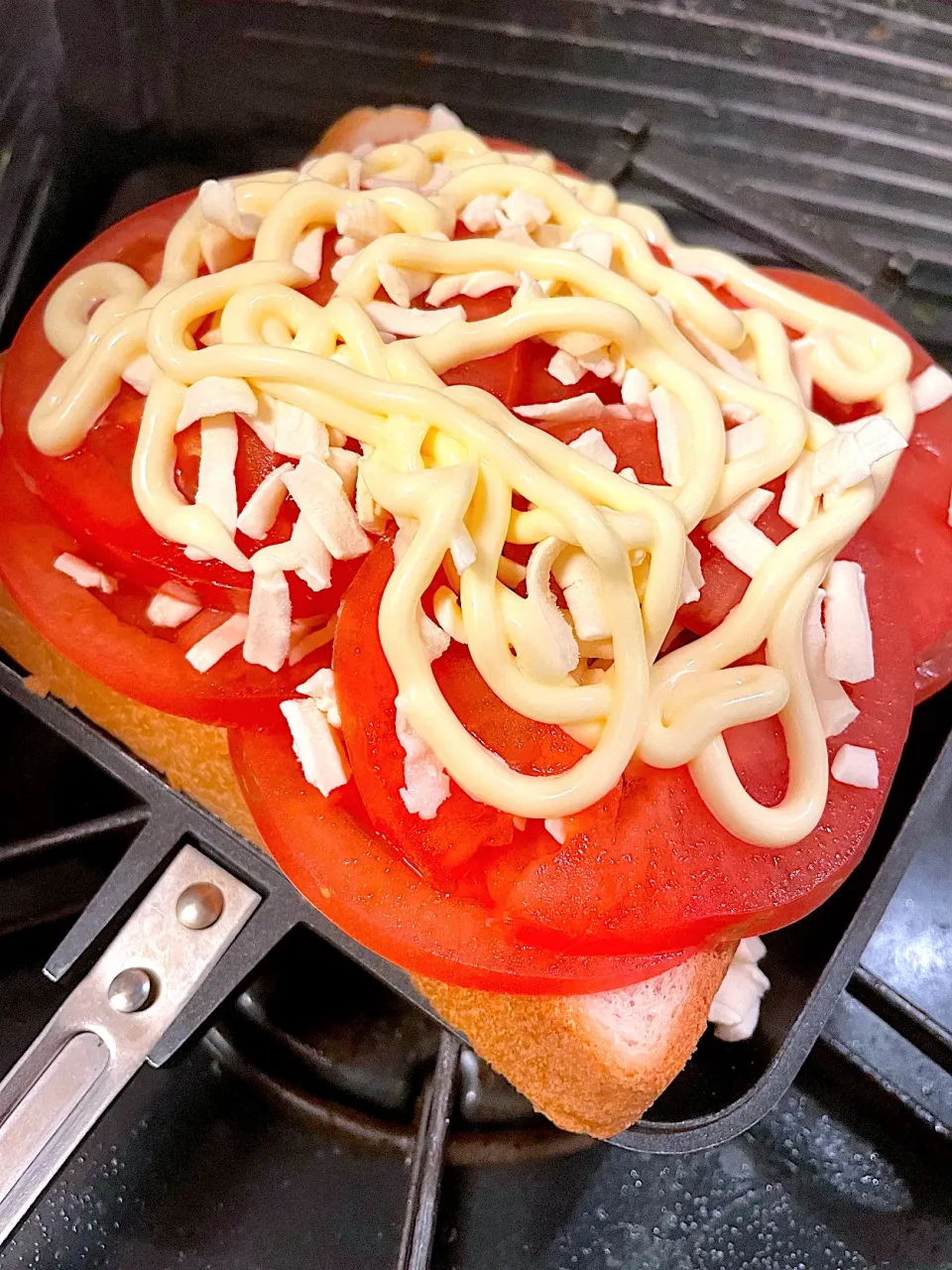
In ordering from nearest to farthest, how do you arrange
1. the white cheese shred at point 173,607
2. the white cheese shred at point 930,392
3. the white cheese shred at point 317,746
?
the white cheese shred at point 317,746, the white cheese shred at point 173,607, the white cheese shred at point 930,392

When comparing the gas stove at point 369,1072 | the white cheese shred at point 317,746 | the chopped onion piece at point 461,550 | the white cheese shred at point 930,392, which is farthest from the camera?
the white cheese shred at point 930,392

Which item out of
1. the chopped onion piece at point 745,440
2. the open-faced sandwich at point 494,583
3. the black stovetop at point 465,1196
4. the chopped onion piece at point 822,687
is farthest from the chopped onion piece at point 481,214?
the black stovetop at point 465,1196

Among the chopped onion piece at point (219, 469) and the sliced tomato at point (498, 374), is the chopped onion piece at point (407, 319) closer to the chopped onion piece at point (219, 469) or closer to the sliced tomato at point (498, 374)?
the sliced tomato at point (498, 374)

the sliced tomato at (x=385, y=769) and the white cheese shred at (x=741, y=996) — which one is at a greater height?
the sliced tomato at (x=385, y=769)

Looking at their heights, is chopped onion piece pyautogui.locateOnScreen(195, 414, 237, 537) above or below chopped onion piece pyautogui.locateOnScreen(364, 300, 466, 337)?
below

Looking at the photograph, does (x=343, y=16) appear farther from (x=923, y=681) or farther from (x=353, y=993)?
(x=353, y=993)

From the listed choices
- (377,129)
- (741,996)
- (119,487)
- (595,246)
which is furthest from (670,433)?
(377,129)

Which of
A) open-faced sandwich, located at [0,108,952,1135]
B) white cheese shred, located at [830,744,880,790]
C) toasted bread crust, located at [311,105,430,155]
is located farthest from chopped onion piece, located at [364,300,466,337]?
toasted bread crust, located at [311,105,430,155]

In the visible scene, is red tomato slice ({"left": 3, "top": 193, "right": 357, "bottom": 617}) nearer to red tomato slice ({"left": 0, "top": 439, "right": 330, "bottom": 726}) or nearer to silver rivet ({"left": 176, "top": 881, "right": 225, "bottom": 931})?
red tomato slice ({"left": 0, "top": 439, "right": 330, "bottom": 726})
